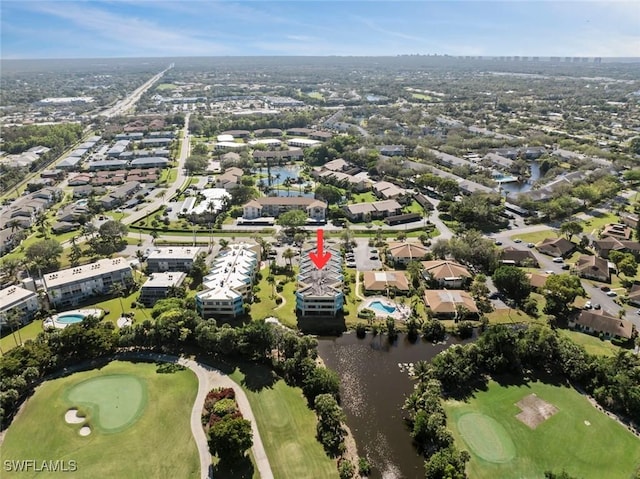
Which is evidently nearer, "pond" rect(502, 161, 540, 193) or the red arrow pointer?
the red arrow pointer

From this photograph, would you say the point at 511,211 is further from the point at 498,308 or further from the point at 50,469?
the point at 50,469

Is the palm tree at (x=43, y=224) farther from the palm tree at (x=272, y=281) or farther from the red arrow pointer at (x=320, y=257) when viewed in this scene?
the red arrow pointer at (x=320, y=257)

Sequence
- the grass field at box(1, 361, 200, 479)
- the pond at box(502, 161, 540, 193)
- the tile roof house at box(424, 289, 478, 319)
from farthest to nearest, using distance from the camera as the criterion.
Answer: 1. the pond at box(502, 161, 540, 193)
2. the tile roof house at box(424, 289, 478, 319)
3. the grass field at box(1, 361, 200, 479)

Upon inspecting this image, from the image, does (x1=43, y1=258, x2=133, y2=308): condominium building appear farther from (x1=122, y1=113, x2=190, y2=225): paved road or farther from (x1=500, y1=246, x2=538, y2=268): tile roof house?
(x1=500, y1=246, x2=538, y2=268): tile roof house

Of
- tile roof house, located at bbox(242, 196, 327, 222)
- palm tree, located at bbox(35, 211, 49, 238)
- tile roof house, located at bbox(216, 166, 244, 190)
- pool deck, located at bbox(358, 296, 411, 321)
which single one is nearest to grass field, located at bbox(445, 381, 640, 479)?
pool deck, located at bbox(358, 296, 411, 321)

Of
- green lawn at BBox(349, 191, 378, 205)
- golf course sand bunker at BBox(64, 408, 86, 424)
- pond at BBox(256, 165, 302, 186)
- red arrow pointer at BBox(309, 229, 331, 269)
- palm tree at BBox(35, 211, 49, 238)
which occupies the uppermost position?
red arrow pointer at BBox(309, 229, 331, 269)

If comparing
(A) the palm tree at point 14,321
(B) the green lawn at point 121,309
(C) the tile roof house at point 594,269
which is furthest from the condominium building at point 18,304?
(C) the tile roof house at point 594,269

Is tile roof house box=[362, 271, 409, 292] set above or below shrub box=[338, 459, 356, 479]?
above

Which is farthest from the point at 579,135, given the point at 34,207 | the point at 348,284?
the point at 34,207
